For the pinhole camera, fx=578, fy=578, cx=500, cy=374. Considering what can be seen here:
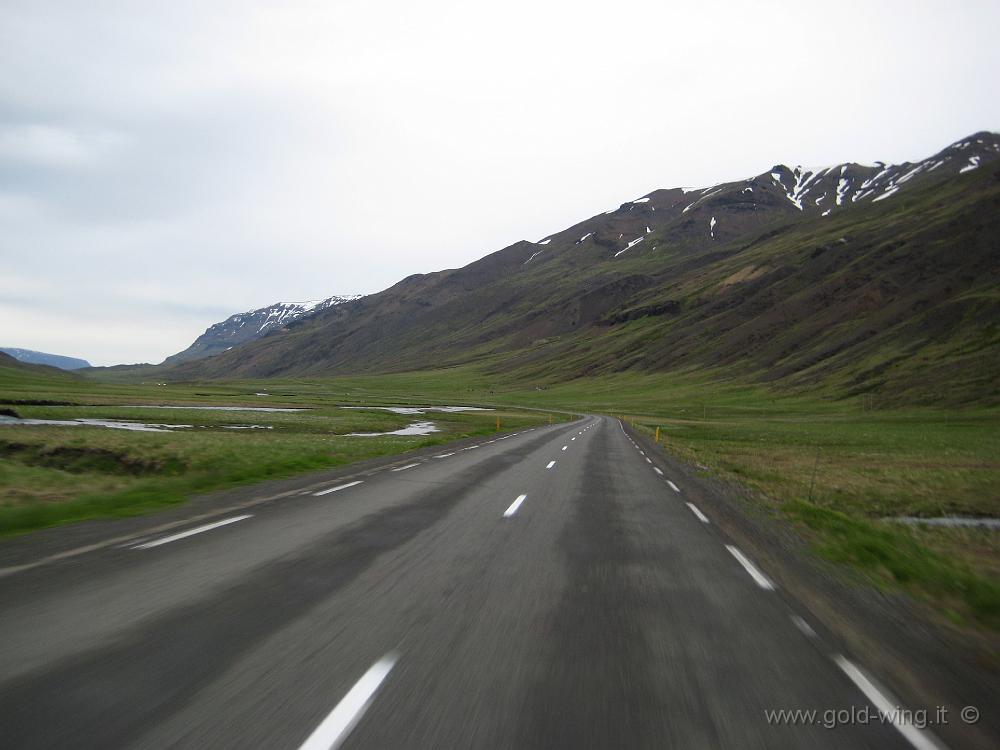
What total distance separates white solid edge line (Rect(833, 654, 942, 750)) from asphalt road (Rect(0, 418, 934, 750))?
0.02 metres

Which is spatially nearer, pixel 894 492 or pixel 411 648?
pixel 411 648

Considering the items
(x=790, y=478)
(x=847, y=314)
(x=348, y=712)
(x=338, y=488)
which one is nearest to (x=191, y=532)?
(x=338, y=488)

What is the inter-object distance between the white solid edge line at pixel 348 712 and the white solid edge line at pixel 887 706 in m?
3.36

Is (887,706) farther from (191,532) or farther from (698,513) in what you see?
(191,532)

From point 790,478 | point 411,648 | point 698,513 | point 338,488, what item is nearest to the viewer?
point 411,648

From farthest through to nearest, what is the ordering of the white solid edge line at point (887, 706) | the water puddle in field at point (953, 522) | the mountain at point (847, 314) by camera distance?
the mountain at point (847, 314) < the water puddle in field at point (953, 522) < the white solid edge line at point (887, 706)

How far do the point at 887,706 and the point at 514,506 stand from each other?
24.3 feet

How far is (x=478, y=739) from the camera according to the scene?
10.9ft

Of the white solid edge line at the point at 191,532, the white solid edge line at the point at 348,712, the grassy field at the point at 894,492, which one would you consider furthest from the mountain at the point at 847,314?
the white solid edge line at the point at 348,712

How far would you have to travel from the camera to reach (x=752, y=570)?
710 centimetres

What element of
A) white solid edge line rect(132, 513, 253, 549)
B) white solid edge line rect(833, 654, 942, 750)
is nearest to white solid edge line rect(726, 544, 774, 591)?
white solid edge line rect(833, 654, 942, 750)

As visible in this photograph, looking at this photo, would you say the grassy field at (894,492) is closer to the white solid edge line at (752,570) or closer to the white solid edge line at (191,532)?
the white solid edge line at (752,570)

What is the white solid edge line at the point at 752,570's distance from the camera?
21.5 ft

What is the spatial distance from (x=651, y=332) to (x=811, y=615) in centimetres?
16206
